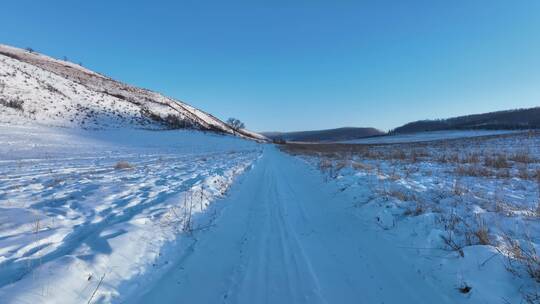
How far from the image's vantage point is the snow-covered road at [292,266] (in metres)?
3.69

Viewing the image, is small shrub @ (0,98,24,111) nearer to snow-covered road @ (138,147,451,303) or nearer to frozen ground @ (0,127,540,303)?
frozen ground @ (0,127,540,303)

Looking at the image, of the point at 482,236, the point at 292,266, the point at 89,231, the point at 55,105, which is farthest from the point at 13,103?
the point at 482,236

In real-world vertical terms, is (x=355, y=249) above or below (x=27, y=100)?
below

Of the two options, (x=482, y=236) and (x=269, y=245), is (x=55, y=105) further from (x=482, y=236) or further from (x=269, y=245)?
(x=482, y=236)

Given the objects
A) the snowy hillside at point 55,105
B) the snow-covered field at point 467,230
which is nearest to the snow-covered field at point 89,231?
the snow-covered field at point 467,230

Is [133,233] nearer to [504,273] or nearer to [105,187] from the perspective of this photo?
[105,187]

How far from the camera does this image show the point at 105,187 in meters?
8.47

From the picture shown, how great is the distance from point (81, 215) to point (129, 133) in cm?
3955

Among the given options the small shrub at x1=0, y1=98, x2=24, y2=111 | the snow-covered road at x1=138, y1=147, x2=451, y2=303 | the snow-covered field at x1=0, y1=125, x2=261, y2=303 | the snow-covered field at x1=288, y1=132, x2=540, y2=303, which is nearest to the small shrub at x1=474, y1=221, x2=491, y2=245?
the snow-covered field at x1=288, y1=132, x2=540, y2=303

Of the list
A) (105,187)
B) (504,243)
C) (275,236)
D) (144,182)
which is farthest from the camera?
(144,182)

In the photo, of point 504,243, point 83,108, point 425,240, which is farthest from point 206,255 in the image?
point 83,108

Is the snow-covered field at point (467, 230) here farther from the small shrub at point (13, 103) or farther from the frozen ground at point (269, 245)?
the small shrub at point (13, 103)

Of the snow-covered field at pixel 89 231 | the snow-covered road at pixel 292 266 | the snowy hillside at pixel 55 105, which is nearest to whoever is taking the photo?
the snow-covered field at pixel 89 231

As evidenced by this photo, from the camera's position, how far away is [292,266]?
14.7 feet
